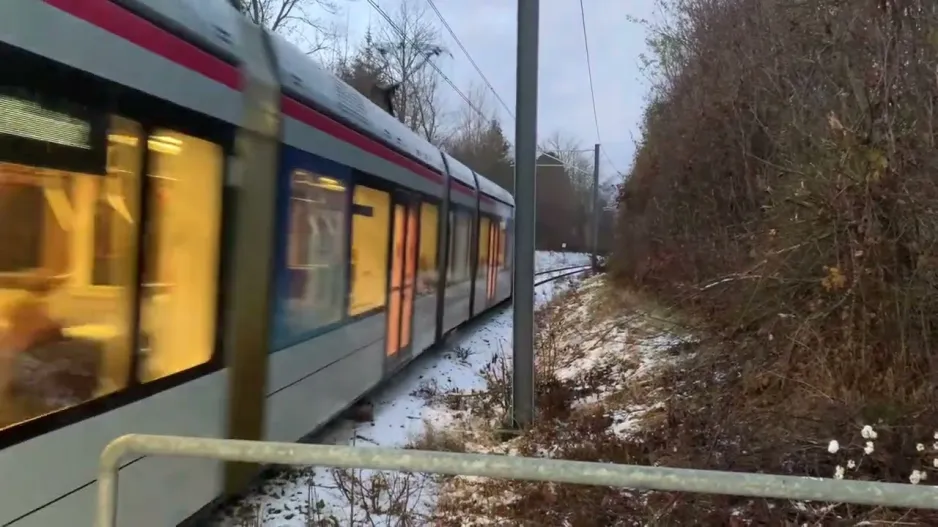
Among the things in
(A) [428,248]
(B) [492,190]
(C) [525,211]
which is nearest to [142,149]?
(C) [525,211]

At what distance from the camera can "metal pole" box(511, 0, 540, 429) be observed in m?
7.71

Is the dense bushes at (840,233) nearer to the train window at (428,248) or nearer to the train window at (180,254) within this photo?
the train window at (428,248)

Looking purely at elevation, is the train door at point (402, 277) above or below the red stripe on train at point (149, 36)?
below

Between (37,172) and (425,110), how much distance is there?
30725 mm

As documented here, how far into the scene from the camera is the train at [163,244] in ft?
10.1

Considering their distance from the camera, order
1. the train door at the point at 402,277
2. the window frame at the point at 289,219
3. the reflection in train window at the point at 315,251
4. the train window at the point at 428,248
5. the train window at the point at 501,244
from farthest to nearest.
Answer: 1. the train window at the point at 501,244
2. the train window at the point at 428,248
3. the train door at the point at 402,277
4. the reflection in train window at the point at 315,251
5. the window frame at the point at 289,219

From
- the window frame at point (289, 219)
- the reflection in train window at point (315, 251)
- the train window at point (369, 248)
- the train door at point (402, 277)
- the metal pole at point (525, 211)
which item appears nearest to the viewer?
the window frame at point (289, 219)

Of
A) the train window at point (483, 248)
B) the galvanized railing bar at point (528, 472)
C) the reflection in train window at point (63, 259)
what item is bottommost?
the galvanized railing bar at point (528, 472)

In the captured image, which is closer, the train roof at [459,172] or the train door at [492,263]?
the train roof at [459,172]

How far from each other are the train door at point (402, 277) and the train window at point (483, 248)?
5.49 m

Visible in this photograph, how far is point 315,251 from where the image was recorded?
6.15 meters

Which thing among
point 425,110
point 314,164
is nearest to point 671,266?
point 314,164

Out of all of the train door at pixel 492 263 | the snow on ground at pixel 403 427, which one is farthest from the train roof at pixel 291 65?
the train door at pixel 492 263

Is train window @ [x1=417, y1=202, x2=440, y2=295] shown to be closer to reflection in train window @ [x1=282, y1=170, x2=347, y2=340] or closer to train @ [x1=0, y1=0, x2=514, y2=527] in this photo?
train @ [x1=0, y1=0, x2=514, y2=527]
